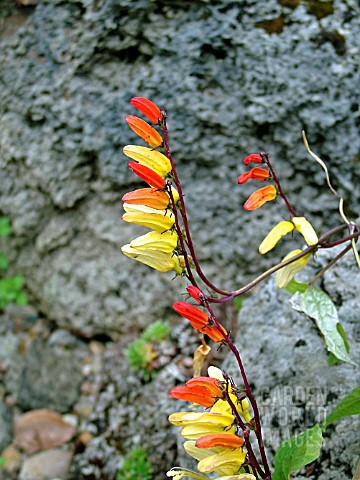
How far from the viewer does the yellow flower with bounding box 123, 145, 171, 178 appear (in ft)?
3.54

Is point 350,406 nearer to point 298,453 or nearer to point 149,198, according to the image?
point 298,453

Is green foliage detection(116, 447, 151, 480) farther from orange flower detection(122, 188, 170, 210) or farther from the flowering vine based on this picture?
orange flower detection(122, 188, 170, 210)

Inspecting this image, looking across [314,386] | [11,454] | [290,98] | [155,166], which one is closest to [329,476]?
[314,386]

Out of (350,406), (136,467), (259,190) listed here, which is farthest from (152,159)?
(136,467)

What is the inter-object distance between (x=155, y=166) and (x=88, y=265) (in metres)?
1.61

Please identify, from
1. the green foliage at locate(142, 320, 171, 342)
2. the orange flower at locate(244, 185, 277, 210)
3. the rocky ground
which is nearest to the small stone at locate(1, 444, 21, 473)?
the rocky ground

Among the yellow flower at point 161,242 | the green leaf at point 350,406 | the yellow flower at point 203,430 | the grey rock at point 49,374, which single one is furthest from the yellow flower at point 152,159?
the grey rock at point 49,374

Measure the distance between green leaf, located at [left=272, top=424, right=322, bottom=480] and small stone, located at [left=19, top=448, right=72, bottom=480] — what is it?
5.18 ft

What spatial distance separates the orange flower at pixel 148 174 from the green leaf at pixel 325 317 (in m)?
0.50

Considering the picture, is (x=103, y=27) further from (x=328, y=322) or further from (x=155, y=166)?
(x=328, y=322)

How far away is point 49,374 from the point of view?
272 centimetres

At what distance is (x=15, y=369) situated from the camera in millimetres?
2814

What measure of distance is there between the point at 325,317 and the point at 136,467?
3.74 feet

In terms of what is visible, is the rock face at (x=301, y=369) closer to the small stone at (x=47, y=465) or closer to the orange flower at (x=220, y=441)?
the orange flower at (x=220, y=441)
